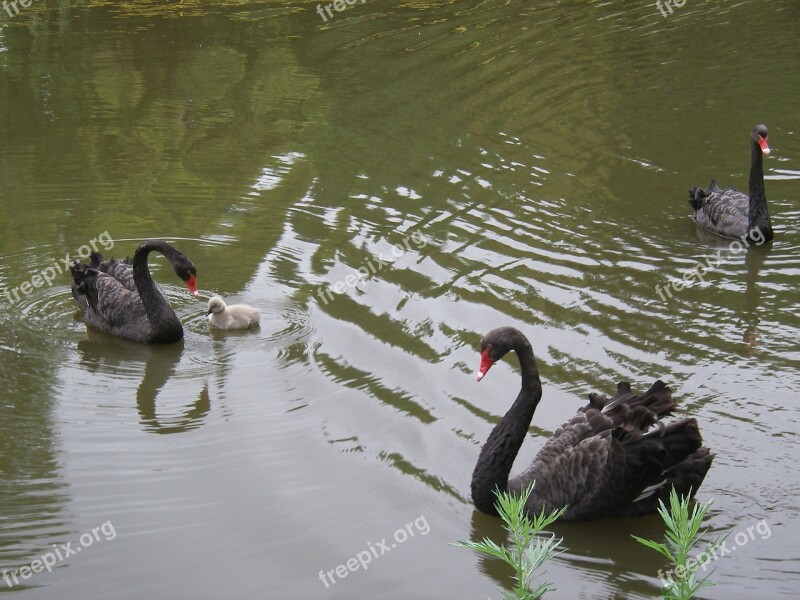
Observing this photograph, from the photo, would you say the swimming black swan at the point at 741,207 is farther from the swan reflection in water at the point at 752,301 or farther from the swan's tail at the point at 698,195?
the swan reflection in water at the point at 752,301

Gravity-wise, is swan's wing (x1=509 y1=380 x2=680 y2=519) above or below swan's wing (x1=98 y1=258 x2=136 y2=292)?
below

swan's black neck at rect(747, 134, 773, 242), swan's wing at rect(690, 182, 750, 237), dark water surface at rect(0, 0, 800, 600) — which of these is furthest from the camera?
swan's wing at rect(690, 182, 750, 237)

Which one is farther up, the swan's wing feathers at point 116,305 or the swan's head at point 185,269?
the swan's head at point 185,269

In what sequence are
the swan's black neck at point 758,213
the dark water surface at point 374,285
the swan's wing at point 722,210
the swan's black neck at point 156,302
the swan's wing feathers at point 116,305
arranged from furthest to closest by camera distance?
the swan's wing at point 722,210 < the swan's black neck at point 758,213 < the swan's wing feathers at point 116,305 < the swan's black neck at point 156,302 < the dark water surface at point 374,285

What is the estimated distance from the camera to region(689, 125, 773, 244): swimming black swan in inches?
328

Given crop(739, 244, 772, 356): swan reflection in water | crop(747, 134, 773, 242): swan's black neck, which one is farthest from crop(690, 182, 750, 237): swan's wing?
crop(739, 244, 772, 356): swan reflection in water

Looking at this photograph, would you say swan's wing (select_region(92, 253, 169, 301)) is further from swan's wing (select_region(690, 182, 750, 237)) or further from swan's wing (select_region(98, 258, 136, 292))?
swan's wing (select_region(690, 182, 750, 237))

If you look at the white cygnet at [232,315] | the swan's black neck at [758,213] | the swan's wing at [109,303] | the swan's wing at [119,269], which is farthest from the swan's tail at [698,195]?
the swan's wing at [109,303]

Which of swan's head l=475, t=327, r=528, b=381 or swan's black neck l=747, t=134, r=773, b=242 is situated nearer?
swan's head l=475, t=327, r=528, b=381

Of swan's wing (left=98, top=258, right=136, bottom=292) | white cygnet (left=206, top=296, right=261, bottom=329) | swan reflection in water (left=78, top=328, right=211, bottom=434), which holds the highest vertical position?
swan's wing (left=98, top=258, right=136, bottom=292)

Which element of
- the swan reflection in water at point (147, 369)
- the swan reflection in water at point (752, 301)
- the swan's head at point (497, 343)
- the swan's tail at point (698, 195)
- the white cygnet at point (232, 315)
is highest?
the swan's head at point (497, 343)

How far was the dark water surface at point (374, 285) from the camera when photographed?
5.16 meters

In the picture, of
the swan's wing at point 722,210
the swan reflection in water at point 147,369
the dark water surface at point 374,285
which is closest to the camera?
the dark water surface at point 374,285

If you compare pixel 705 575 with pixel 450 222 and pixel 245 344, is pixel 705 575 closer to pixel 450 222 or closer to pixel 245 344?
pixel 245 344
